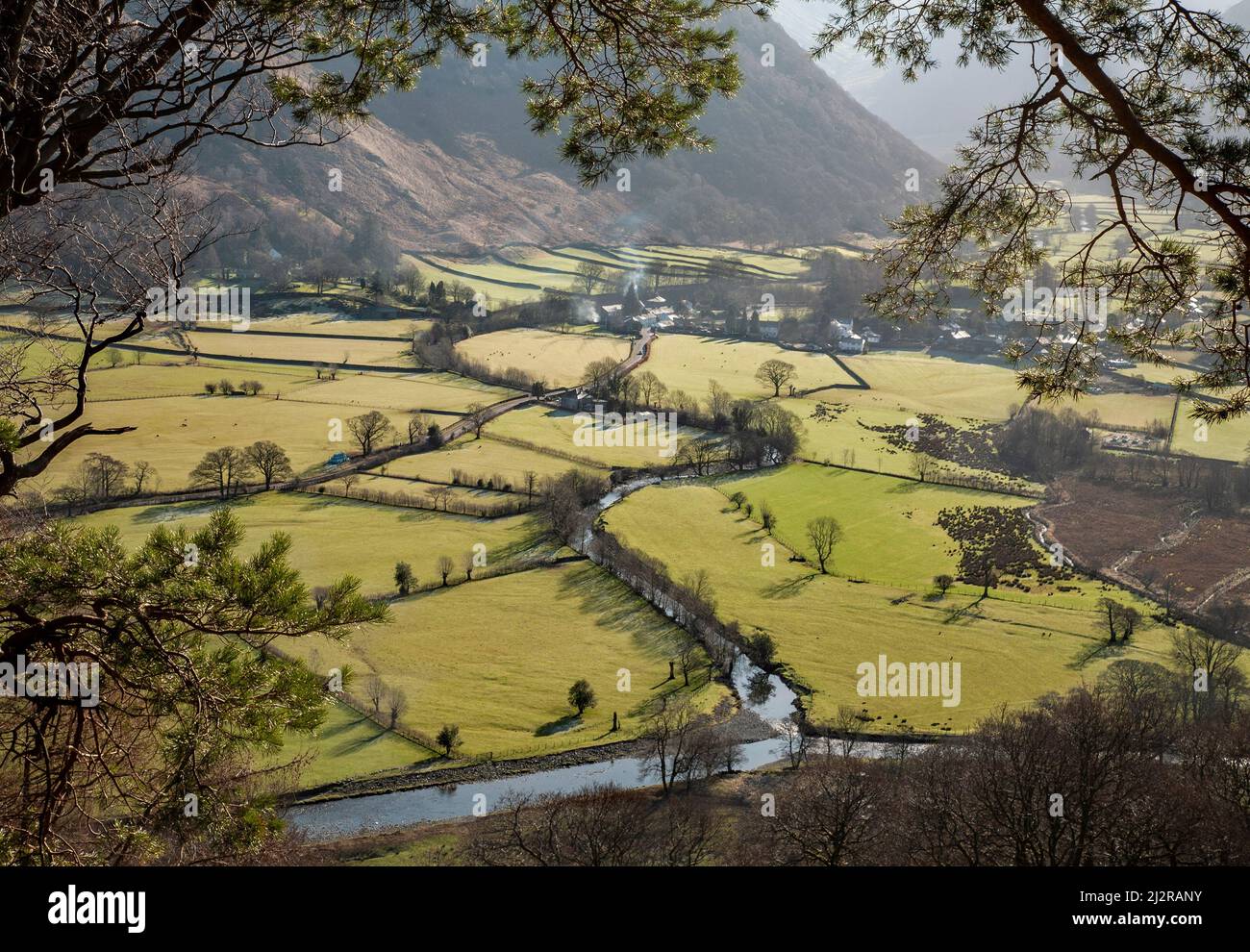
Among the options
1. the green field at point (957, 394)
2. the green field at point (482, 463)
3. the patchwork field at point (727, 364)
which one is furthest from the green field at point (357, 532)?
the green field at point (957, 394)

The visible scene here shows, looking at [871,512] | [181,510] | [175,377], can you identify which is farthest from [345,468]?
[871,512]

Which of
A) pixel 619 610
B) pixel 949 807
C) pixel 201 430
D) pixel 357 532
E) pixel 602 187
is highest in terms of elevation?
pixel 602 187

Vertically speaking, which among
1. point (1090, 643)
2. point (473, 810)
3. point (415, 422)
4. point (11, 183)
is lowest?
point (473, 810)

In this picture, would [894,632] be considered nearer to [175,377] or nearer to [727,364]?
[727,364]

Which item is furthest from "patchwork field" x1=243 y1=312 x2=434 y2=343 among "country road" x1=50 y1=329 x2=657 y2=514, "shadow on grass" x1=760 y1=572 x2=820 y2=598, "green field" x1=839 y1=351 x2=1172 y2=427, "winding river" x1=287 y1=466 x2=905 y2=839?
"winding river" x1=287 y1=466 x2=905 y2=839
